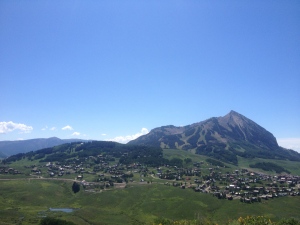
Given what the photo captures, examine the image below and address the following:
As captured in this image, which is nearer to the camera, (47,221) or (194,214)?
(47,221)

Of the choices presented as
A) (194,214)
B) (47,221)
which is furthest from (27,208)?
(194,214)

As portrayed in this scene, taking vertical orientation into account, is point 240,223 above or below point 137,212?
above

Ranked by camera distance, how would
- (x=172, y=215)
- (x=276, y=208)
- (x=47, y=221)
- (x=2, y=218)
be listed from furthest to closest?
(x=276, y=208) → (x=172, y=215) → (x=2, y=218) → (x=47, y=221)

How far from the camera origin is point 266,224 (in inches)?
2881

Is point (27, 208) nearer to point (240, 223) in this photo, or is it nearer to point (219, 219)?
point (219, 219)

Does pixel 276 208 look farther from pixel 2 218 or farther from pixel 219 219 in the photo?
pixel 2 218

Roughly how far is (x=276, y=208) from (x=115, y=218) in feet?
416

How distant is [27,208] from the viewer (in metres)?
198

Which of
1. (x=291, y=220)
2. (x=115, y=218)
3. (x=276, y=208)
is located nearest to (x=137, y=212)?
(x=115, y=218)

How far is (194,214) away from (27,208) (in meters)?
130

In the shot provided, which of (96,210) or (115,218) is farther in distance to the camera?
(96,210)

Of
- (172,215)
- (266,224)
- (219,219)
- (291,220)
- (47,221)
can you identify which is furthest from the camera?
(172,215)

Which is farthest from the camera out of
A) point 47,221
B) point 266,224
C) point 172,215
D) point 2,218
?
point 172,215

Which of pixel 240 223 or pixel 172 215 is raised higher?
pixel 240 223
